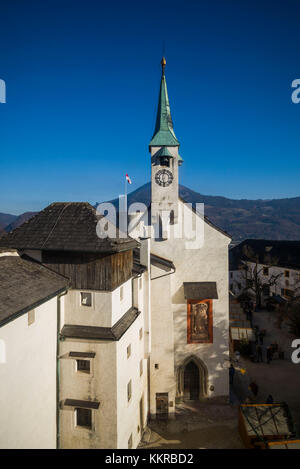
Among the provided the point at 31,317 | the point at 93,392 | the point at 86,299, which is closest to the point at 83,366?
the point at 93,392

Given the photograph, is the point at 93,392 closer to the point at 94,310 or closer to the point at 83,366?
the point at 83,366

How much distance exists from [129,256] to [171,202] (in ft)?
23.1

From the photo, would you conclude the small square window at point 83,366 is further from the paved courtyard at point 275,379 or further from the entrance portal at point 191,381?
the paved courtyard at point 275,379

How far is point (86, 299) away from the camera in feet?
43.3

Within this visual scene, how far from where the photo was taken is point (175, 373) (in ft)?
67.5

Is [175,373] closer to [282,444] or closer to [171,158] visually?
[282,444]

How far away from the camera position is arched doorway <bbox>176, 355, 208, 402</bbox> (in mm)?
20531

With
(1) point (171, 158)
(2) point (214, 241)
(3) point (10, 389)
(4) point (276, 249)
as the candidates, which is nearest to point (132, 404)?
(3) point (10, 389)

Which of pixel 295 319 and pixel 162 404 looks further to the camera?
pixel 295 319

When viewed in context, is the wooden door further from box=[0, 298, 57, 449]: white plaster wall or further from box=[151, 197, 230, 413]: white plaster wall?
box=[0, 298, 57, 449]: white plaster wall

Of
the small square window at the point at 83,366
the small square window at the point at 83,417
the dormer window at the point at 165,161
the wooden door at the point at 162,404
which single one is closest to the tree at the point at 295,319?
the wooden door at the point at 162,404

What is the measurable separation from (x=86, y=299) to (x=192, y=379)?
12.8m

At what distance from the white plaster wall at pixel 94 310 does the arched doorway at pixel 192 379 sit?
33.3 ft

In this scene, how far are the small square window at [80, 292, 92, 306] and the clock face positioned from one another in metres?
10.8
